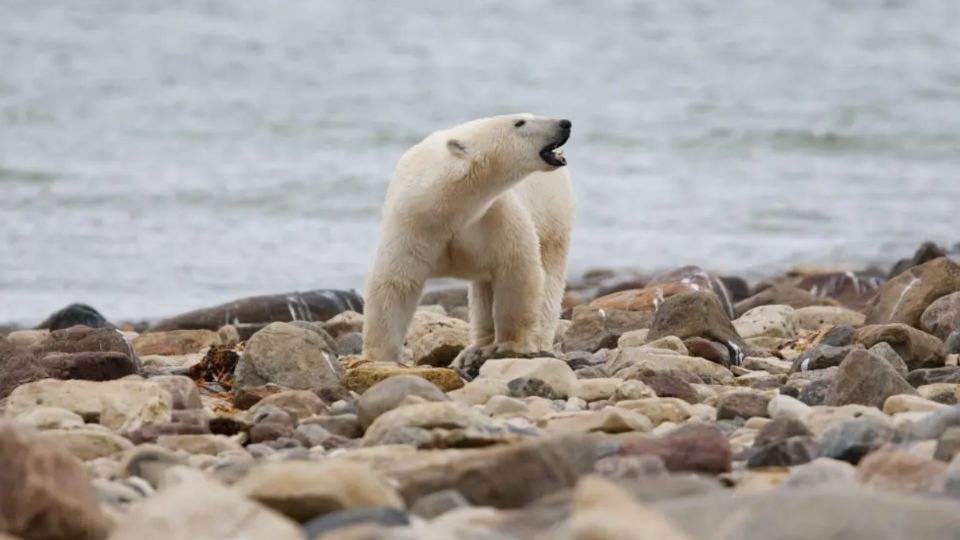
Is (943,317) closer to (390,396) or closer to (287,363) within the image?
(287,363)

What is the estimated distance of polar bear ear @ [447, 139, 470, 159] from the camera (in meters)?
8.55

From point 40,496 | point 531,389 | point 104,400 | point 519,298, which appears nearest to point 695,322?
point 519,298

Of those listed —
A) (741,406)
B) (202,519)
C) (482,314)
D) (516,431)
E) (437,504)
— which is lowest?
(482,314)

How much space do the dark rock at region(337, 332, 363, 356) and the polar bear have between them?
1.27 metres

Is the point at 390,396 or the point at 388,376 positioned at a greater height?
the point at 390,396

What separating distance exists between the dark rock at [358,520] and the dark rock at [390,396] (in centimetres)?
192

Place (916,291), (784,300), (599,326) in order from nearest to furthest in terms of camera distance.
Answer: (916,291) < (599,326) < (784,300)

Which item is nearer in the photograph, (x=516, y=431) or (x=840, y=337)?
(x=516, y=431)

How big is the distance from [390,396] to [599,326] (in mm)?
4019

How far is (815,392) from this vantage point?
7.31m

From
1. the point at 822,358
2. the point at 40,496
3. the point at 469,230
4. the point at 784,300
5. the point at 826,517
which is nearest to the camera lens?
the point at 826,517

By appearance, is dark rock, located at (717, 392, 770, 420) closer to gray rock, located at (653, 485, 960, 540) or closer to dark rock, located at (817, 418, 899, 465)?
dark rock, located at (817, 418, 899, 465)

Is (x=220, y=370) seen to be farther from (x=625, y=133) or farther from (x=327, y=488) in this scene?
(x=625, y=133)

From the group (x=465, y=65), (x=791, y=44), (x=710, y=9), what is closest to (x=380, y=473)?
(x=465, y=65)
